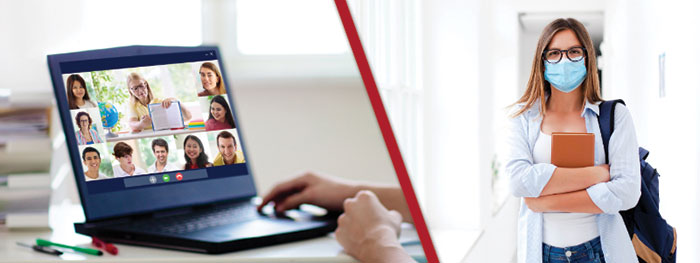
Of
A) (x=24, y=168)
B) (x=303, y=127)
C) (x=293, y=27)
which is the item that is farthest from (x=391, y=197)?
(x=293, y=27)

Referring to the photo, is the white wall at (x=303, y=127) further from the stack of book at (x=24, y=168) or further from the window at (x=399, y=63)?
the stack of book at (x=24, y=168)

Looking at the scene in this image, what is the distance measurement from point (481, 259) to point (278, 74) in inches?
25.6

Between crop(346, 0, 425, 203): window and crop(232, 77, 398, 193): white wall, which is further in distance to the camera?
crop(232, 77, 398, 193): white wall

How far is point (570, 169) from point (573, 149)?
22mm

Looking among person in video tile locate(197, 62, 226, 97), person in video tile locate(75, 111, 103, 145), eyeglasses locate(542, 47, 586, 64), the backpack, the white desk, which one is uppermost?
person in video tile locate(197, 62, 226, 97)

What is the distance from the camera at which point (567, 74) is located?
62cm

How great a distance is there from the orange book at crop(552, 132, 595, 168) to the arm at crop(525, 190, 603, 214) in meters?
0.03

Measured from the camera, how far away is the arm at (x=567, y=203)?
2.03 feet

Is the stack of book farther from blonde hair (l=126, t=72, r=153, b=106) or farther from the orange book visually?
the orange book

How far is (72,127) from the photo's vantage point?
1.92 feet

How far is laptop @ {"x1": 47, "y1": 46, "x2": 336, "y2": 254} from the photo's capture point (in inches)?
23.0

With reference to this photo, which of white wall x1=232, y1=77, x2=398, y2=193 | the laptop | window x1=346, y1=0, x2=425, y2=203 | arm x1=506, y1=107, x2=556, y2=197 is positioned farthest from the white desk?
white wall x1=232, y1=77, x2=398, y2=193

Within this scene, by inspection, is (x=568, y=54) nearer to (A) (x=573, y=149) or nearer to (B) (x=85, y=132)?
(A) (x=573, y=149)

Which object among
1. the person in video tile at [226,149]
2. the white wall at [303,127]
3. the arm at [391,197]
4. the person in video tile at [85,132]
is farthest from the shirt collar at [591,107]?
the white wall at [303,127]
